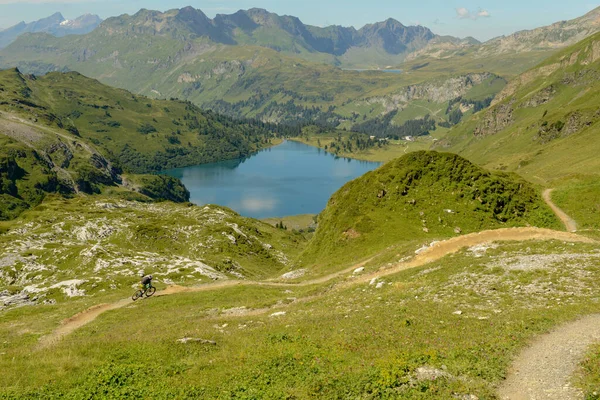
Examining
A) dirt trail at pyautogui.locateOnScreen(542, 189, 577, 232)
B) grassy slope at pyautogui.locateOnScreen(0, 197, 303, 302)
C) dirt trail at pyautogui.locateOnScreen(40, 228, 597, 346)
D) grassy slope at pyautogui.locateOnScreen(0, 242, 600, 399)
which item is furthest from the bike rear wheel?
dirt trail at pyautogui.locateOnScreen(542, 189, 577, 232)

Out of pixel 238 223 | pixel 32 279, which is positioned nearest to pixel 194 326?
pixel 32 279

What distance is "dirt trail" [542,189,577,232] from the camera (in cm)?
6456

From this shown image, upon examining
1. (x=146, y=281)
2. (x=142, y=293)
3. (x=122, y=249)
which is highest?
(x=146, y=281)

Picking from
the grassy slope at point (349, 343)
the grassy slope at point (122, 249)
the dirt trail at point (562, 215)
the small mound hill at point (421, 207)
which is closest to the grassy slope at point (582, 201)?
the dirt trail at point (562, 215)

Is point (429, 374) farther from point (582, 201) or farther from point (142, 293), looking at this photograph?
point (582, 201)

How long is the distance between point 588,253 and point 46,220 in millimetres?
127764

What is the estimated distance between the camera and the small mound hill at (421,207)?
65.4m

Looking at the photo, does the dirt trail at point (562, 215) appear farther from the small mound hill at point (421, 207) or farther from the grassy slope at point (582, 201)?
the small mound hill at point (421, 207)

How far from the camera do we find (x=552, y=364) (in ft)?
61.7

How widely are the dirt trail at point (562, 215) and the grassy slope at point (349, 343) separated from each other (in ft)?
106

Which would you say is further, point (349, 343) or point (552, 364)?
point (349, 343)

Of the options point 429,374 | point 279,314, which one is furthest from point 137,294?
point 429,374

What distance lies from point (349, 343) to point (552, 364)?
9789 mm

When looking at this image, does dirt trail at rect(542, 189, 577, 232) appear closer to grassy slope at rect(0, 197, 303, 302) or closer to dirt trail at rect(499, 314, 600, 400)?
dirt trail at rect(499, 314, 600, 400)
